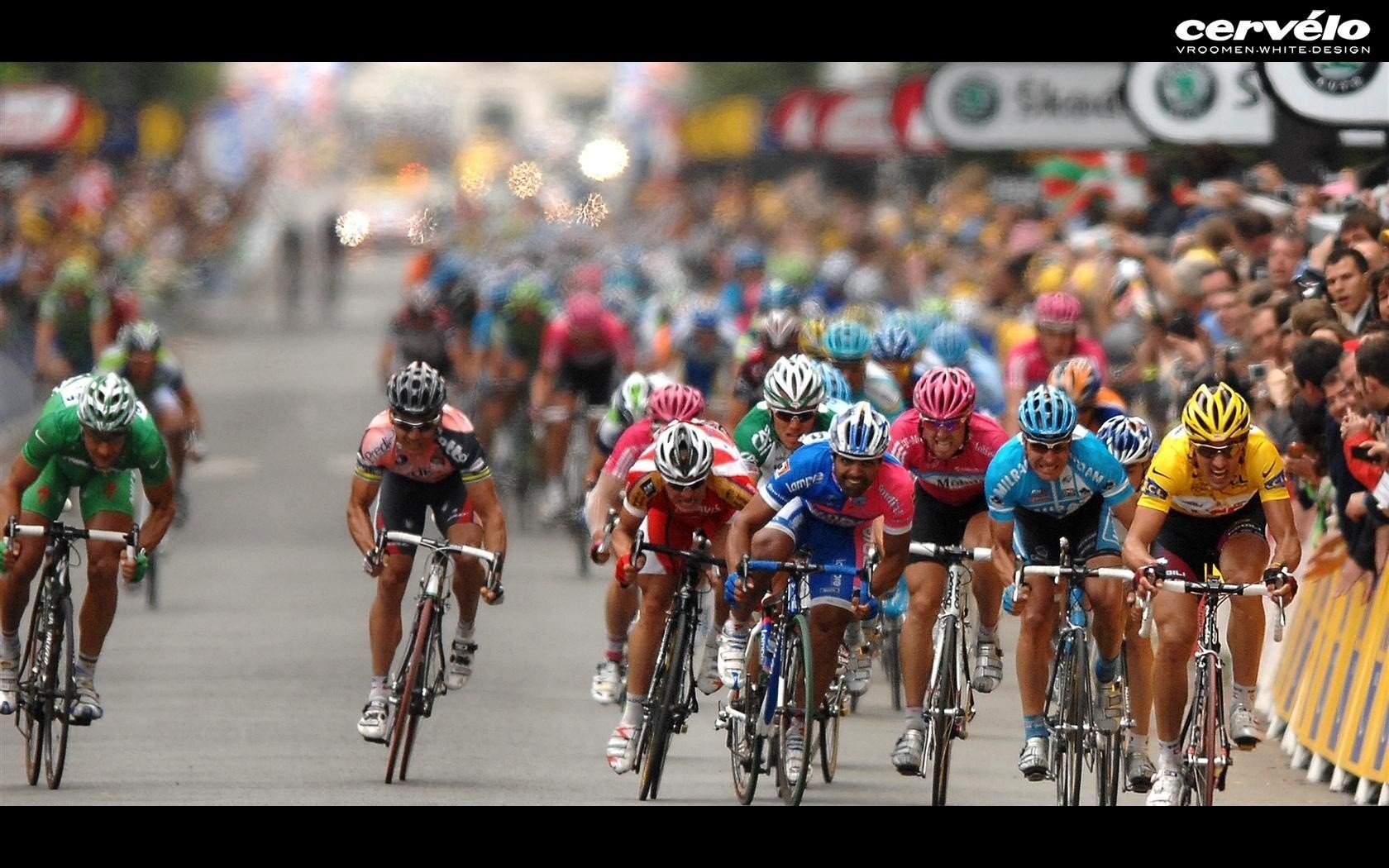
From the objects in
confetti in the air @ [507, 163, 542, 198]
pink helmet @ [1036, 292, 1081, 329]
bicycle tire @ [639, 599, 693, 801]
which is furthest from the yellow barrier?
confetti in the air @ [507, 163, 542, 198]

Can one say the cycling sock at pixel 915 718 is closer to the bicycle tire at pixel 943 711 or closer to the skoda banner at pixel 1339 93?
the bicycle tire at pixel 943 711

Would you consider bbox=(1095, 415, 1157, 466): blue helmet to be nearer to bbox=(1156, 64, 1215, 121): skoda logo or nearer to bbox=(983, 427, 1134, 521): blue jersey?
bbox=(983, 427, 1134, 521): blue jersey

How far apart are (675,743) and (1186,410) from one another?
12.3 ft

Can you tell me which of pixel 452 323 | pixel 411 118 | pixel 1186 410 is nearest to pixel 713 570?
pixel 1186 410

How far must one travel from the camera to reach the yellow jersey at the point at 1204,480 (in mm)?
9680

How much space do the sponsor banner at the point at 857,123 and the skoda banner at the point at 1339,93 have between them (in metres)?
21.9

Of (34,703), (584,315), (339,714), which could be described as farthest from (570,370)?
(34,703)

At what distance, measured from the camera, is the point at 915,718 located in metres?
10.4

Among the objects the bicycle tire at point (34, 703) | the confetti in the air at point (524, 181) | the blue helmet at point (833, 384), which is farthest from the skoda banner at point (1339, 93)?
the confetti in the air at point (524, 181)

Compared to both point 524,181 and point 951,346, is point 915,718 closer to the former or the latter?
point 951,346

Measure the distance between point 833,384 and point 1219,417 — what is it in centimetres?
281

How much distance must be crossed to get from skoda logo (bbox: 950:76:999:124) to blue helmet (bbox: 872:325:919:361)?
847 cm
